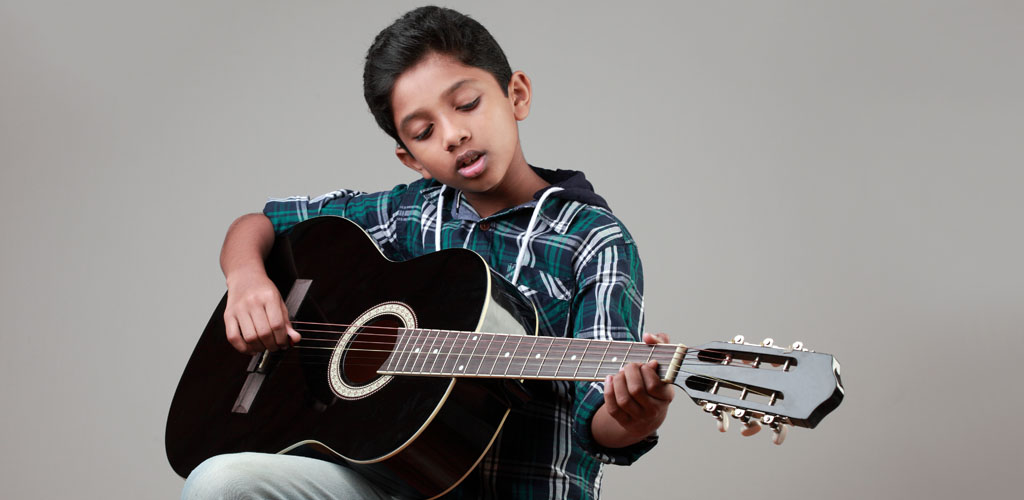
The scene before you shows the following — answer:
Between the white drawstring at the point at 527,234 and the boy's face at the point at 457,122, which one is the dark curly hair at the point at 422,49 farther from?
the white drawstring at the point at 527,234

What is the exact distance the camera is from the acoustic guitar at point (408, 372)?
3.44 ft

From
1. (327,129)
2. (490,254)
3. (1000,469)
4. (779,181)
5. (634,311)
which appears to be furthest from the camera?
(327,129)

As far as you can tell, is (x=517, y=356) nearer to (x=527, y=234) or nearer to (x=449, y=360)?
(x=449, y=360)

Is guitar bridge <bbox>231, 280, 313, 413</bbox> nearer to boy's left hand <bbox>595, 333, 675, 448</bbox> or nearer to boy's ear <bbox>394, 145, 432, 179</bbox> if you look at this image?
boy's ear <bbox>394, 145, 432, 179</bbox>

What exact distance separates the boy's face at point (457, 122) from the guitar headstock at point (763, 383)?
630 mm

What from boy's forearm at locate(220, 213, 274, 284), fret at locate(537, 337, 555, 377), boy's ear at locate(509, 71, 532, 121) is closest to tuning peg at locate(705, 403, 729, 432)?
fret at locate(537, 337, 555, 377)

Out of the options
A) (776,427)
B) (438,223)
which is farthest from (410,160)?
(776,427)

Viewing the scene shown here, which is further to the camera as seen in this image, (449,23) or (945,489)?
(945,489)

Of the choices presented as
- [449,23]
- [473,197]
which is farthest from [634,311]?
[449,23]

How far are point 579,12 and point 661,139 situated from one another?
443mm

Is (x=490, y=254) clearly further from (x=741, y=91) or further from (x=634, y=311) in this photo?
(x=741, y=91)

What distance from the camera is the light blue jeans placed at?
1.28 metres

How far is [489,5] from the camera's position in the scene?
275 cm

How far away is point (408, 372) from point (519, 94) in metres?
0.64
